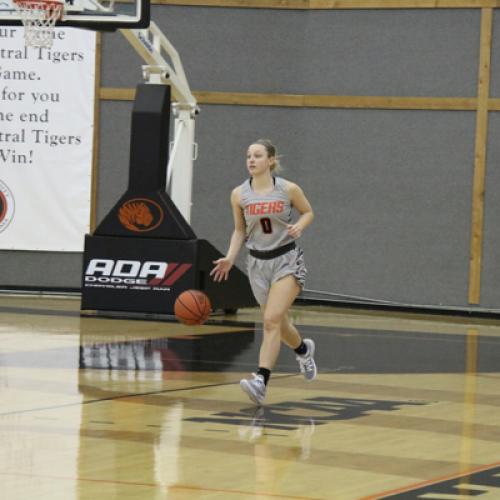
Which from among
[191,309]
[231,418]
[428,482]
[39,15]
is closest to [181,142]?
[39,15]

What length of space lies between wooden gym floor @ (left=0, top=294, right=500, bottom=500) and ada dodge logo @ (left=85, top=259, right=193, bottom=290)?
4.53ft

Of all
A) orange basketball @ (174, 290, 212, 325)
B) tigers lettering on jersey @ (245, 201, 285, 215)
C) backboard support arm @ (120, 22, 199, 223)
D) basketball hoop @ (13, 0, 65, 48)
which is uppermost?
basketball hoop @ (13, 0, 65, 48)

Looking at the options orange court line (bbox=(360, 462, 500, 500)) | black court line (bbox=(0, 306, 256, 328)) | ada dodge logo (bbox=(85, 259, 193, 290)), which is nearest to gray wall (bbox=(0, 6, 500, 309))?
black court line (bbox=(0, 306, 256, 328))

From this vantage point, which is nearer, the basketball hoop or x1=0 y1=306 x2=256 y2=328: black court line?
the basketball hoop

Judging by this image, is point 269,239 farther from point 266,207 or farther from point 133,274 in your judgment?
point 133,274

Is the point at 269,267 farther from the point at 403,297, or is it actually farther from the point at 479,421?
the point at 403,297

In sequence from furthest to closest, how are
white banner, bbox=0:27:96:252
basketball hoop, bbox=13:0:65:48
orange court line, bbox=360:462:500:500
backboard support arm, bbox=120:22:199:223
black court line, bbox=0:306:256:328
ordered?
white banner, bbox=0:27:96:252, backboard support arm, bbox=120:22:199:223, black court line, bbox=0:306:256:328, basketball hoop, bbox=13:0:65:48, orange court line, bbox=360:462:500:500

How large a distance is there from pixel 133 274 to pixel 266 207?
771cm

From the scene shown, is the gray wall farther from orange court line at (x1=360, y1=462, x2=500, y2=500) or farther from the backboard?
orange court line at (x1=360, y1=462, x2=500, y2=500)

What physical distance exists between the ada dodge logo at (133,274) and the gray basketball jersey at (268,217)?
7.27 m

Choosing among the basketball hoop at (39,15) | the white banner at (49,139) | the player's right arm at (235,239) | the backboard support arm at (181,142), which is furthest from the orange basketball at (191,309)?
the white banner at (49,139)

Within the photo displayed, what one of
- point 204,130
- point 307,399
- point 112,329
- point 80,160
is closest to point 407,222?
point 204,130

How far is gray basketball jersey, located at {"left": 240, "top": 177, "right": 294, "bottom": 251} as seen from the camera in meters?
9.90

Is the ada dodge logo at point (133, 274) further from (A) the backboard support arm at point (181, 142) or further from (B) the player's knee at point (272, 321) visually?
(B) the player's knee at point (272, 321)
